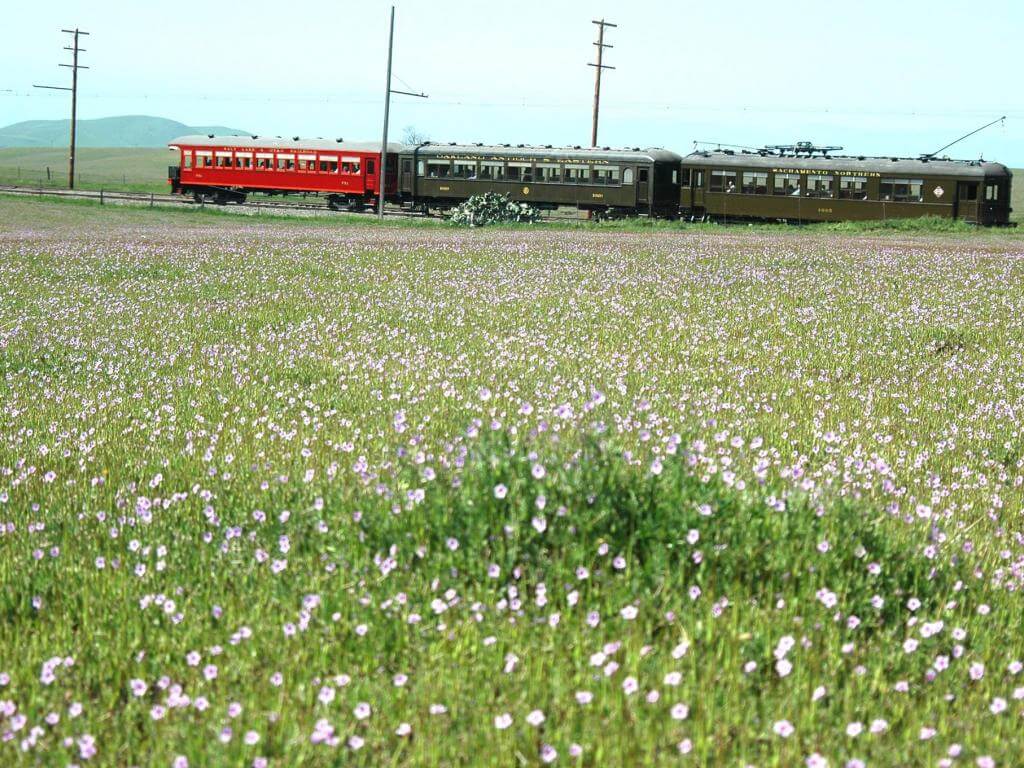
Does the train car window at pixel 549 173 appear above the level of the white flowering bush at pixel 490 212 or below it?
above

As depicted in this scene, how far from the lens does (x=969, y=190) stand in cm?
Result: 4550

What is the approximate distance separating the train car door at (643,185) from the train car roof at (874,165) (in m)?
3.32

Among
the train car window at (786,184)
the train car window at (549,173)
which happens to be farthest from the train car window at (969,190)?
the train car window at (549,173)

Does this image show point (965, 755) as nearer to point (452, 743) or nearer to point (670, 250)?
point (452, 743)

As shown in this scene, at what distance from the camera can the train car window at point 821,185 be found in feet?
154

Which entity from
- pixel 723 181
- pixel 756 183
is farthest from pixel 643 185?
pixel 756 183

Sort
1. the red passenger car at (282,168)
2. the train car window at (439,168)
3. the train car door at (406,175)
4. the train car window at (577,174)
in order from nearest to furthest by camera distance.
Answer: the train car window at (577,174) → the train car window at (439,168) → the train car door at (406,175) → the red passenger car at (282,168)

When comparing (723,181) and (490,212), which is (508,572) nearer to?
(490,212)

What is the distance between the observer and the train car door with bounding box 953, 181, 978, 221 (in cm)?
4544

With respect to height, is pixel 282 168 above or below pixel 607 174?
above

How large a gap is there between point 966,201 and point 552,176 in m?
18.1

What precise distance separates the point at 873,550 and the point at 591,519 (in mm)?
1146

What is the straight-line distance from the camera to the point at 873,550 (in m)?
4.28

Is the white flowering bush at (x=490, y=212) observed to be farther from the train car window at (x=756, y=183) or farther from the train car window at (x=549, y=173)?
the train car window at (x=756, y=183)
